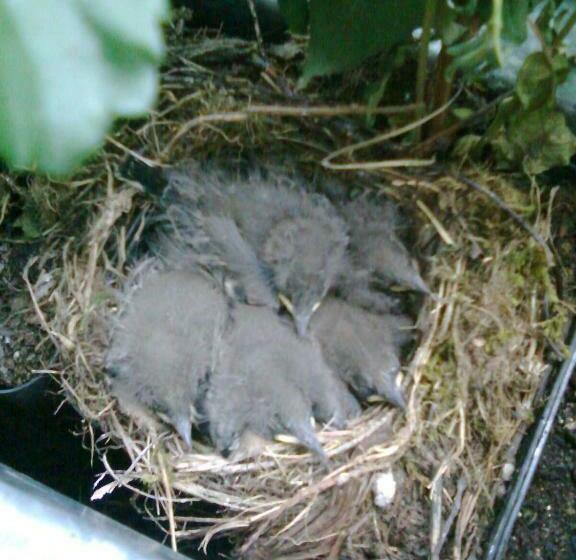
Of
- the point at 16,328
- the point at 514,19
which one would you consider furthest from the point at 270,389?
the point at 514,19

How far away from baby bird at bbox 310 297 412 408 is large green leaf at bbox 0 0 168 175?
0.52 m

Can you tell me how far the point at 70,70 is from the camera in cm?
51

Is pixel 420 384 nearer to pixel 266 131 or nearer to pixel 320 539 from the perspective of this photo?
pixel 320 539

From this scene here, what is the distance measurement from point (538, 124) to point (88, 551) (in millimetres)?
658

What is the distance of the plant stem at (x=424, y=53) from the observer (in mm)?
796

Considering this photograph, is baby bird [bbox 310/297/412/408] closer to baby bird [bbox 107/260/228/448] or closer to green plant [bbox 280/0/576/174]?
baby bird [bbox 107/260/228/448]

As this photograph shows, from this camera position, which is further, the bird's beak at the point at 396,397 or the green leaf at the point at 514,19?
the bird's beak at the point at 396,397

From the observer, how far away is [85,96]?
0.52m

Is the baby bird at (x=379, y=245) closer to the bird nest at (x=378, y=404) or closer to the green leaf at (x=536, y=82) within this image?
the bird nest at (x=378, y=404)

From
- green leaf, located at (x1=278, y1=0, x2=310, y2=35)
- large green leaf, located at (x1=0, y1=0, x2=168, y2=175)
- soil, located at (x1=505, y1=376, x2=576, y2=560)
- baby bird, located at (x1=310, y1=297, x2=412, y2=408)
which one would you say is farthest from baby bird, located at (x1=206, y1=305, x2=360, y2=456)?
large green leaf, located at (x1=0, y1=0, x2=168, y2=175)

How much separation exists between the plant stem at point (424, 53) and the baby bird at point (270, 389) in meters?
0.32

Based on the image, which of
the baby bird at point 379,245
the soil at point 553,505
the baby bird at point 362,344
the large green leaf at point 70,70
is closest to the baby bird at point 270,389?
the baby bird at point 362,344

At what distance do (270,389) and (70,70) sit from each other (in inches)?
20.6

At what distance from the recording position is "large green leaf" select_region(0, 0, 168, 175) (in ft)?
1.67
